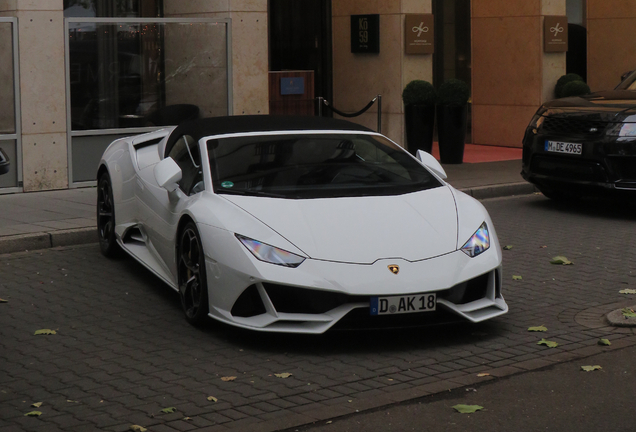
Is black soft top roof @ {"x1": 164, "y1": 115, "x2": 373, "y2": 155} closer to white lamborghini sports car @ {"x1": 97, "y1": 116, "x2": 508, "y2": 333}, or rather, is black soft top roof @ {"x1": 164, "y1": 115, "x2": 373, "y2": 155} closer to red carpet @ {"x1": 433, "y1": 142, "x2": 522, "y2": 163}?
white lamborghini sports car @ {"x1": 97, "y1": 116, "x2": 508, "y2": 333}

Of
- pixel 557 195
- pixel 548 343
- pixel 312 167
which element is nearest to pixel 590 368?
pixel 548 343

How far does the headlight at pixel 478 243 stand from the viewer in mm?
6138

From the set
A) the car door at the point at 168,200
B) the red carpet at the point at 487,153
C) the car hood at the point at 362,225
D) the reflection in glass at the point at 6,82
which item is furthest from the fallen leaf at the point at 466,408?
the red carpet at the point at 487,153

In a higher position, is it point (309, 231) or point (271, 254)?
point (309, 231)

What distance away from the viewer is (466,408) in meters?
4.85

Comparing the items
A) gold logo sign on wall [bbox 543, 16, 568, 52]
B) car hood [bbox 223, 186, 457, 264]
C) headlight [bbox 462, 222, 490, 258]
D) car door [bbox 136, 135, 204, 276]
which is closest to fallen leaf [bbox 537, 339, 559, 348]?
headlight [bbox 462, 222, 490, 258]

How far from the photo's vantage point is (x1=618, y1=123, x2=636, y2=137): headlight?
34.4 feet

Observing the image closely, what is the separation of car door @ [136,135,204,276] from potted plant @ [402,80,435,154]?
8.18 m

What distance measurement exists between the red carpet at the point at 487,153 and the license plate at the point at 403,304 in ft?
34.5

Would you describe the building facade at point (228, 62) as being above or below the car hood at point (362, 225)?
above

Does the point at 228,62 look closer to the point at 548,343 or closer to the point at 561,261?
the point at 561,261

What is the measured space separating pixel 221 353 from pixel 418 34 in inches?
446

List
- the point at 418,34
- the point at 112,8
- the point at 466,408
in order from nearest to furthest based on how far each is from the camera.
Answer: the point at 466,408 → the point at 112,8 → the point at 418,34

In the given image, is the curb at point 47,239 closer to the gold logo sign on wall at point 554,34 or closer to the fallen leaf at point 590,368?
the fallen leaf at point 590,368
